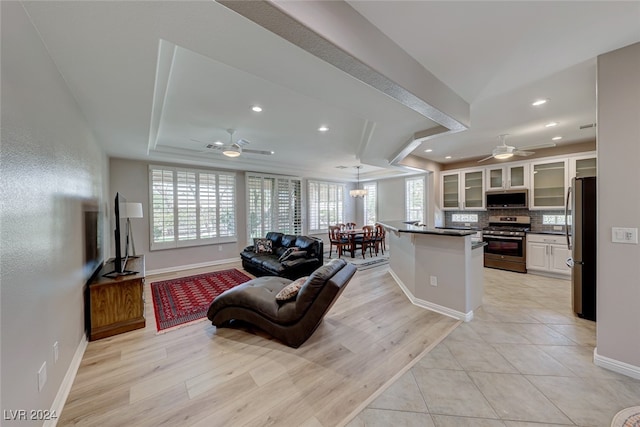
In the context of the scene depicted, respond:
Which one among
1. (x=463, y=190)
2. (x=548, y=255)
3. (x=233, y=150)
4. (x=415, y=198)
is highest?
(x=233, y=150)

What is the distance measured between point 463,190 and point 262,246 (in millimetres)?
5333

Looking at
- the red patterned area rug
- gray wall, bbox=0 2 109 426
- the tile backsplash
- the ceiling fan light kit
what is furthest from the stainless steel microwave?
gray wall, bbox=0 2 109 426

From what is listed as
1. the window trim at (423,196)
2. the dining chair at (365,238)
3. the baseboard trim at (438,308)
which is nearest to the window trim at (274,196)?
the dining chair at (365,238)

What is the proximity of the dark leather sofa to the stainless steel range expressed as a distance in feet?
13.1

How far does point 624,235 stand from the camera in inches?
78.0

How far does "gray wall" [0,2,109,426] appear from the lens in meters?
1.20

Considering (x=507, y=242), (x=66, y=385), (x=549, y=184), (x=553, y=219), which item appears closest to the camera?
(x=66, y=385)

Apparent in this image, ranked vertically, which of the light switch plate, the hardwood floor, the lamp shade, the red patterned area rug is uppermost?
the lamp shade

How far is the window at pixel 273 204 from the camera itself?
6.77 m

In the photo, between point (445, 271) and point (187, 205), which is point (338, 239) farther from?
point (187, 205)

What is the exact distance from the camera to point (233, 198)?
255 inches

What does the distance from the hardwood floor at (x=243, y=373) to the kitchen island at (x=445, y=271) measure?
245 millimetres

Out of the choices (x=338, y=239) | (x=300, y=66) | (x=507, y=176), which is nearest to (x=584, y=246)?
(x=507, y=176)

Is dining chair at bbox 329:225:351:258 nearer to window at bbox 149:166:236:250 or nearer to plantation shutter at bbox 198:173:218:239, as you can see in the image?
window at bbox 149:166:236:250
